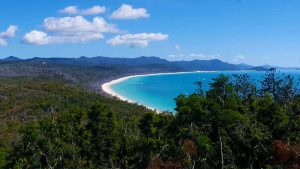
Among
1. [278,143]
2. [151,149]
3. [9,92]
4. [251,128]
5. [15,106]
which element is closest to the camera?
[278,143]

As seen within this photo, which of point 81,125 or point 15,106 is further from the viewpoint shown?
point 15,106

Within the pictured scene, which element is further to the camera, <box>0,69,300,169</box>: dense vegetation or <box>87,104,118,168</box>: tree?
<box>87,104,118,168</box>: tree

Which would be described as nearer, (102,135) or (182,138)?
(182,138)

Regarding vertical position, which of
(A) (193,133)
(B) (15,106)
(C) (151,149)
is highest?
(A) (193,133)

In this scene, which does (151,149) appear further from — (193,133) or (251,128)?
(251,128)

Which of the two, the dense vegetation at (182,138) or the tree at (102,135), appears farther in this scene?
the tree at (102,135)

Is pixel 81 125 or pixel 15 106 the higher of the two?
pixel 81 125

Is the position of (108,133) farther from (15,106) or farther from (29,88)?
(29,88)

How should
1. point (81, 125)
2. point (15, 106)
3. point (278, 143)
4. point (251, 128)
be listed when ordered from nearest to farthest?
point (278, 143) → point (251, 128) → point (81, 125) → point (15, 106)

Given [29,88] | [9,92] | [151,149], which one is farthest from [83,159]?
[29,88]

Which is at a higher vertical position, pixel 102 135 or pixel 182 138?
pixel 182 138
